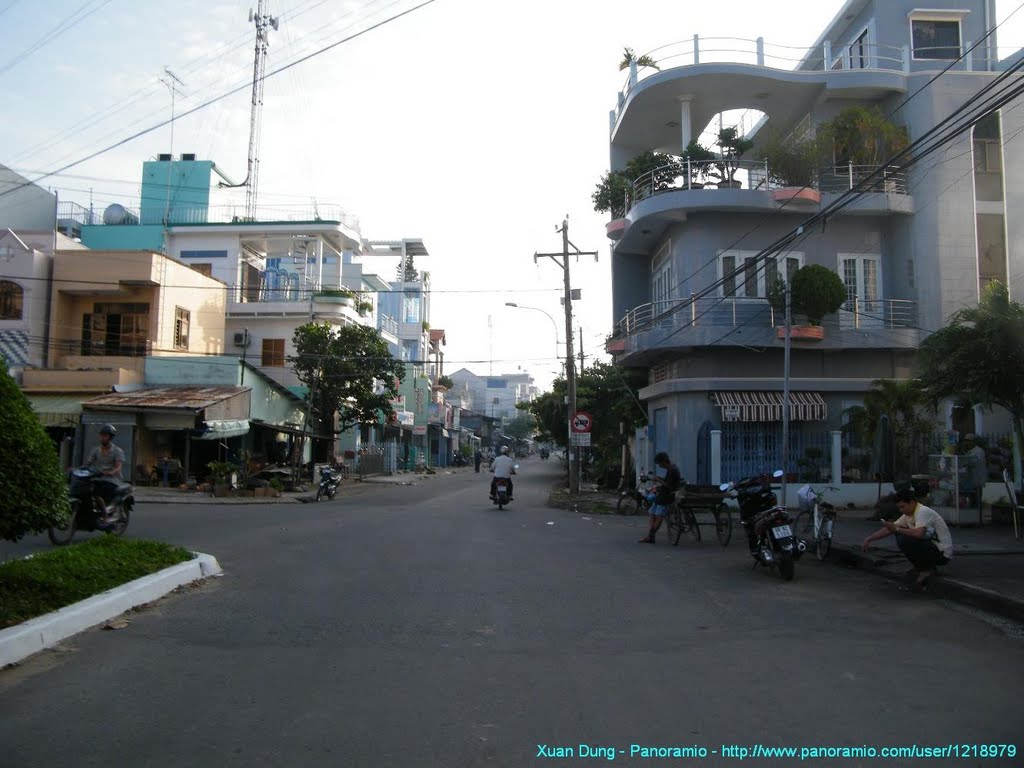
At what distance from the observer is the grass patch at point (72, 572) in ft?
22.6

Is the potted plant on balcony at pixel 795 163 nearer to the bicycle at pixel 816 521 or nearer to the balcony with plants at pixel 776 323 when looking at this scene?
the balcony with plants at pixel 776 323

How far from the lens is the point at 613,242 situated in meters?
30.3

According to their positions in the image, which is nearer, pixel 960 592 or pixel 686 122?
pixel 960 592

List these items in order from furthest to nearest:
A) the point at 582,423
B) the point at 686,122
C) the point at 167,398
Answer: the point at 167,398 → the point at 582,423 → the point at 686,122

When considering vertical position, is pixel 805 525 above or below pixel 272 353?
below

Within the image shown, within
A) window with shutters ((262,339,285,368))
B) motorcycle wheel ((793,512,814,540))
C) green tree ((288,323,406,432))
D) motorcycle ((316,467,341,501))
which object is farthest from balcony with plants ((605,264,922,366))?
window with shutters ((262,339,285,368))

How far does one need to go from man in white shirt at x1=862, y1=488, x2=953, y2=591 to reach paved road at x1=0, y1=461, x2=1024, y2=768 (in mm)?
455

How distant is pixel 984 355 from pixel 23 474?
14.7m

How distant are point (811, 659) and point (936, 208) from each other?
2129 cm

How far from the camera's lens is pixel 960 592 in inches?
359

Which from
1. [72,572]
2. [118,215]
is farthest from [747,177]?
[118,215]

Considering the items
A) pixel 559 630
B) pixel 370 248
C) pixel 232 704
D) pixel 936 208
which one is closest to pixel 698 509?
pixel 559 630

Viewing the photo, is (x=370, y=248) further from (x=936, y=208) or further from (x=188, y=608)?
(x=188, y=608)

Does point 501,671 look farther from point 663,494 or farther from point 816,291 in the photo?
point 816,291
